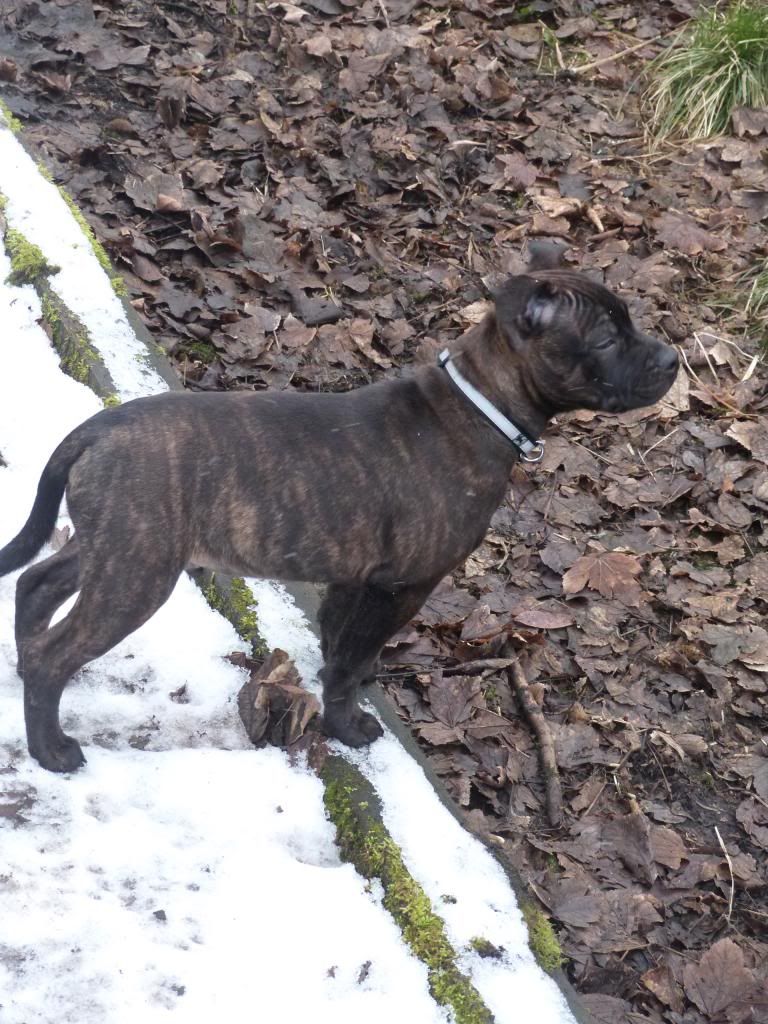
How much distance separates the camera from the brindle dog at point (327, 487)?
3.64 m

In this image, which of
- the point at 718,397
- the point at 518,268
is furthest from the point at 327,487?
the point at 518,268

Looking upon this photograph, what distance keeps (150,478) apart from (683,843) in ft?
8.39

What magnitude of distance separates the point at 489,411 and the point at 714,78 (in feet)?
18.2

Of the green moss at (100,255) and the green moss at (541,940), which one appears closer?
the green moss at (541,940)

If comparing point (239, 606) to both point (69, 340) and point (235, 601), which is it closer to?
point (235, 601)

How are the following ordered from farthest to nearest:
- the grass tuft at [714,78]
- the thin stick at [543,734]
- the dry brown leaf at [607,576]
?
the grass tuft at [714,78] < the dry brown leaf at [607,576] < the thin stick at [543,734]

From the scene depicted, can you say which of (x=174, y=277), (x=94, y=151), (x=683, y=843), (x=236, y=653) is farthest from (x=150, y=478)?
(x=94, y=151)

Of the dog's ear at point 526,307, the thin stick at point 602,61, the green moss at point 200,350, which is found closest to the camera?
the dog's ear at point 526,307

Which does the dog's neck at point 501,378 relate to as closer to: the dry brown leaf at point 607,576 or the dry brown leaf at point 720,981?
the dry brown leaf at point 607,576

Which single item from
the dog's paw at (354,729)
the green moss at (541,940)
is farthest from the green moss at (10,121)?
the green moss at (541,940)

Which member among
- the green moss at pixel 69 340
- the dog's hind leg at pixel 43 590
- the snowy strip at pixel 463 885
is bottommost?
the snowy strip at pixel 463 885

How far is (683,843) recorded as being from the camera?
4.53 metres

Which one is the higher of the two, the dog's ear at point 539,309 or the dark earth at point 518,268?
the dog's ear at point 539,309

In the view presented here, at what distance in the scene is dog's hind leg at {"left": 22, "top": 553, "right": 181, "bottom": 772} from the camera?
3623 millimetres
